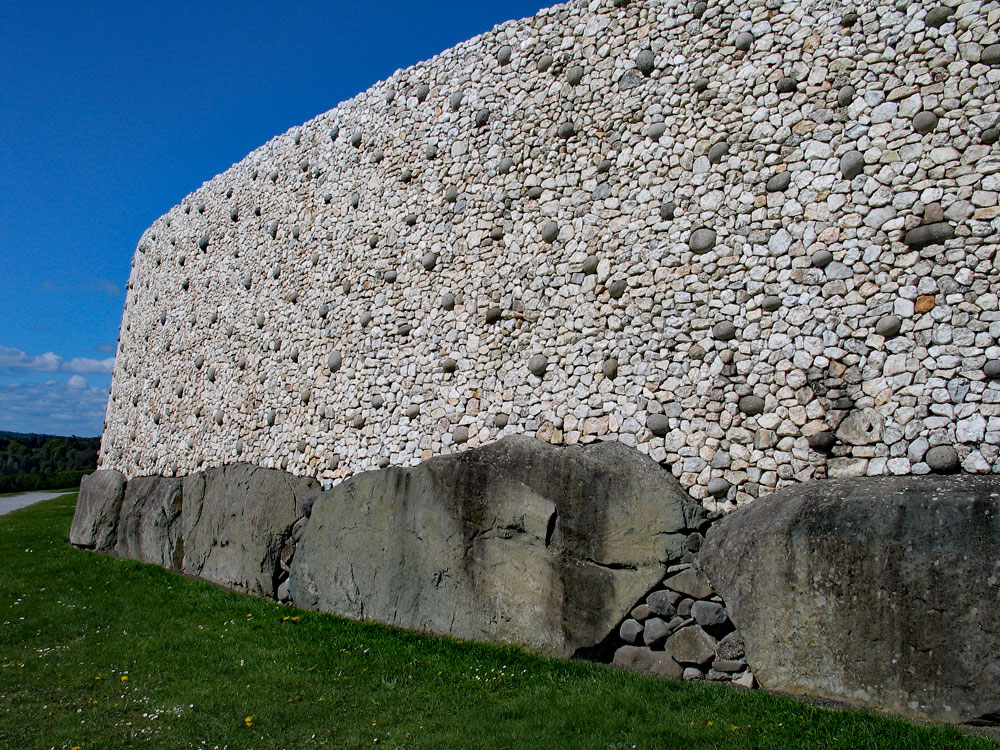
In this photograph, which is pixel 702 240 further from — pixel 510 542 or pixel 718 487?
pixel 510 542

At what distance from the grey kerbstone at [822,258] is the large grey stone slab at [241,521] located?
22.8 feet

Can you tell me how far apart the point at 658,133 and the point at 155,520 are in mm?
10606

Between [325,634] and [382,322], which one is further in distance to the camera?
[382,322]

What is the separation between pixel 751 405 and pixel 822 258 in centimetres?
146

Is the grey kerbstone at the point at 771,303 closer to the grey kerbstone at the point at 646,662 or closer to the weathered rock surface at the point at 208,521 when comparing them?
the grey kerbstone at the point at 646,662

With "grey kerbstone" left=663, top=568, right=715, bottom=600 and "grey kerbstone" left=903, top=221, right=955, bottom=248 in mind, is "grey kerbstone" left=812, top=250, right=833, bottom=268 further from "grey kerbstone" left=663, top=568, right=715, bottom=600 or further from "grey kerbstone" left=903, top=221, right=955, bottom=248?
"grey kerbstone" left=663, top=568, right=715, bottom=600

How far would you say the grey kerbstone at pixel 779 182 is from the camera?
264 inches

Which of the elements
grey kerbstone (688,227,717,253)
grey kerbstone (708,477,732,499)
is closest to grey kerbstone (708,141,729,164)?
grey kerbstone (688,227,717,253)

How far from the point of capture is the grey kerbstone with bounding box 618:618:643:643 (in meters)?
6.52

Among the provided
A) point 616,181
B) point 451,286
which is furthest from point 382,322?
point 616,181

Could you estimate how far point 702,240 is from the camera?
23.2 ft

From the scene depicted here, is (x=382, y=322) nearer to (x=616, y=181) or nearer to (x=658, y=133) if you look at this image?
(x=616, y=181)

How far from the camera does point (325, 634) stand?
7988mm

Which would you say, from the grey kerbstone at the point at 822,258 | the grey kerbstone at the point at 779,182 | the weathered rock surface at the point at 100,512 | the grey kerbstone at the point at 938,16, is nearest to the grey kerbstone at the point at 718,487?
the grey kerbstone at the point at 822,258
